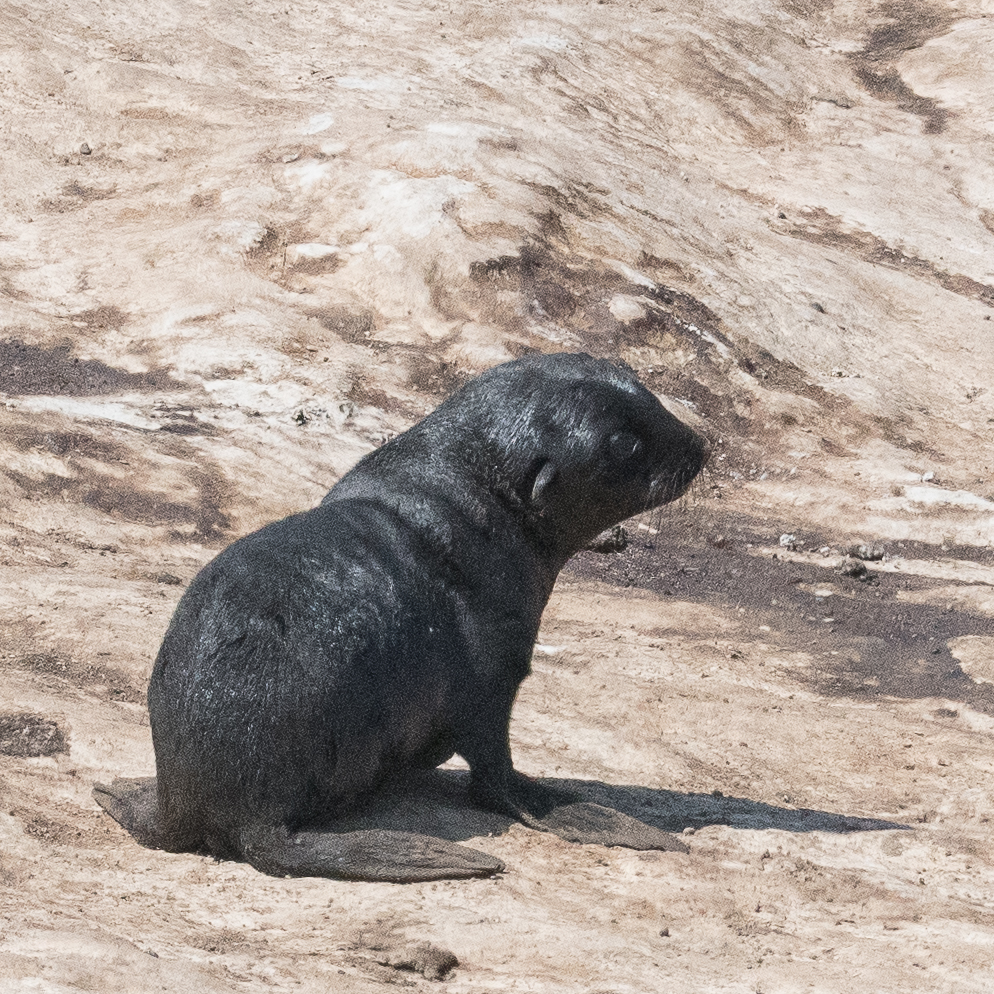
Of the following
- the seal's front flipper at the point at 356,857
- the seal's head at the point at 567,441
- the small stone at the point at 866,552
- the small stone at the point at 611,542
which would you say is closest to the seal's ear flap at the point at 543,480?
the seal's head at the point at 567,441

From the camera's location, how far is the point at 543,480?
5.54 m

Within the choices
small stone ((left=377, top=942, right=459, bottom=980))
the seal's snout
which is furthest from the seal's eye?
small stone ((left=377, top=942, right=459, bottom=980))

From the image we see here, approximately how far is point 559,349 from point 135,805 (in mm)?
8049

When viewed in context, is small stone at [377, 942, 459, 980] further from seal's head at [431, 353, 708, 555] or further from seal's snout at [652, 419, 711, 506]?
seal's snout at [652, 419, 711, 506]

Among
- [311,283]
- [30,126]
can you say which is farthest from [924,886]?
[30,126]

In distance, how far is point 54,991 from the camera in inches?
154

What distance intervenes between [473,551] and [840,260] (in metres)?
11.9

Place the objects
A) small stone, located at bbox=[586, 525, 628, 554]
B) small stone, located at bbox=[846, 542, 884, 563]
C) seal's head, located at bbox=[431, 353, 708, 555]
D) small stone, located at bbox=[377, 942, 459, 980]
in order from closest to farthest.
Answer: small stone, located at bbox=[377, 942, 459, 980], seal's head, located at bbox=[431, 353, 708, 555], small stone, located at bbox=[586, 525, 628, 554], small stone, located at bbox=[846, 542, 884, 563]

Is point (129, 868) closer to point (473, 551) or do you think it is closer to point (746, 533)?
point (473, 551)

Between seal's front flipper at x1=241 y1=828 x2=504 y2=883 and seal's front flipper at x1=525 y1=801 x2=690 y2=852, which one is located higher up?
seal's front flipper at x1=241 y1=828 x2=504 y2=883

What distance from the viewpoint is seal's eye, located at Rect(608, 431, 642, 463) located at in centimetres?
564

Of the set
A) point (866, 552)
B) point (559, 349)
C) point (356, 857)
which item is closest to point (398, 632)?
point (356, 857)

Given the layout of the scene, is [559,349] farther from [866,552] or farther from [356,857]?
[356,857]

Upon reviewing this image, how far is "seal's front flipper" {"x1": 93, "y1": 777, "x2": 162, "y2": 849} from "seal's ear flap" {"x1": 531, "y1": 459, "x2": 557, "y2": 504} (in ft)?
6.08
